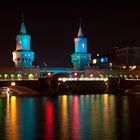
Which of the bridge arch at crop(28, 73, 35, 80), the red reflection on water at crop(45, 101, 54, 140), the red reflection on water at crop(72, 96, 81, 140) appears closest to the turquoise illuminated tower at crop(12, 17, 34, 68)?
the bridge arch at crop(28, 73, 35, 80)

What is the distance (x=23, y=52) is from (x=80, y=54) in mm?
14757

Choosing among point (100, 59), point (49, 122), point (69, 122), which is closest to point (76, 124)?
point (69, 122)

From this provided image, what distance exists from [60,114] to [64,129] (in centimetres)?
1176

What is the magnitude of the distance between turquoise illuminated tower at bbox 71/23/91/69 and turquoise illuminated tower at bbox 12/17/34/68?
11.2 metres

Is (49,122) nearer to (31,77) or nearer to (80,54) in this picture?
(31,77)

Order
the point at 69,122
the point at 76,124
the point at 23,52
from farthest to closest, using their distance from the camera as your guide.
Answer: the point at 23,52, the point at 69,122, the point at 76,124

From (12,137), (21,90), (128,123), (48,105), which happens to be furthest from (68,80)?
(12,137)

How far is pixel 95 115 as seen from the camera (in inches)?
2142

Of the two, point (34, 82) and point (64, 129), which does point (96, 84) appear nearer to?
point (34, 82)

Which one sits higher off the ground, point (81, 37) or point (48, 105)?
point (81, 37)

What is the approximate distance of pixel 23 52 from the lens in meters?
123

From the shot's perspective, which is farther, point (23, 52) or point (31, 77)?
point (23, 52)

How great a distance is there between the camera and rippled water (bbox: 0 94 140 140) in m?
40.9

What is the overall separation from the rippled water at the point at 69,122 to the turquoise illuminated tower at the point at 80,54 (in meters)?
65.3
